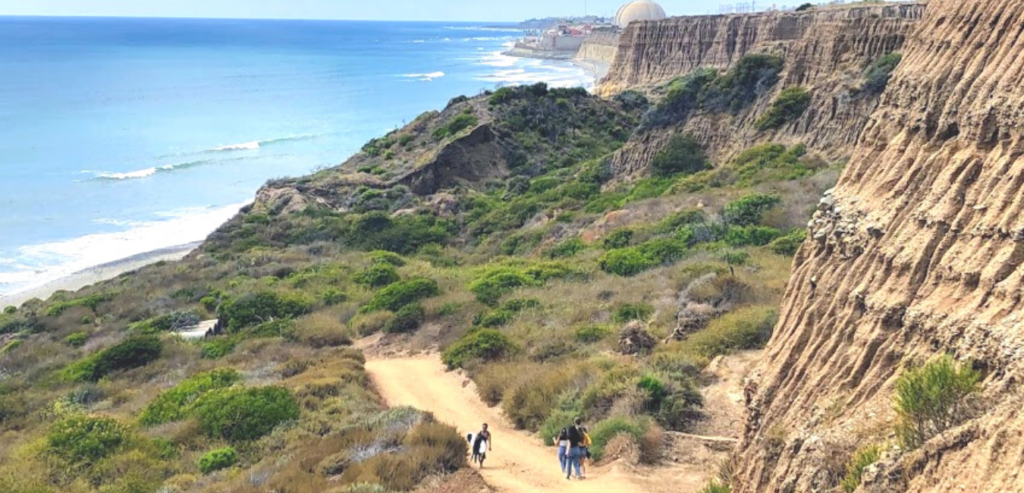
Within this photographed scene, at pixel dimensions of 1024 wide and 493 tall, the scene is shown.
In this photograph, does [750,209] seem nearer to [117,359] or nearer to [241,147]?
[117,359]

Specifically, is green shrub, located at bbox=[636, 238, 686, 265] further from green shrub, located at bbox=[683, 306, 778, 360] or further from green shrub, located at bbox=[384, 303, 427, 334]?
green shrub, located at bbox=[683, 306, 778, 360]

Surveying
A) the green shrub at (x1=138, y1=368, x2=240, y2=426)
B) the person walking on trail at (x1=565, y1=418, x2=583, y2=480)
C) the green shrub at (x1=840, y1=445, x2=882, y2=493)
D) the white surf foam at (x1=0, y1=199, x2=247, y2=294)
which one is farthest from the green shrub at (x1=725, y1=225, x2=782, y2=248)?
the white surf foam at (x1=0, y1=199, x2=247, y2=294)

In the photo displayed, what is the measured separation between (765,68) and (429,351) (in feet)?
90.7

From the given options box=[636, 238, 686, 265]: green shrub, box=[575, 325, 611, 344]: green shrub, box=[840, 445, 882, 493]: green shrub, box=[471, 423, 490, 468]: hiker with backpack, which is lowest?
box=[636, 238, 686, 265]: green shrub

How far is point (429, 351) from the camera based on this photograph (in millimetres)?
21078

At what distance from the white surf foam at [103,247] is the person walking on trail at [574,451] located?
131 ft

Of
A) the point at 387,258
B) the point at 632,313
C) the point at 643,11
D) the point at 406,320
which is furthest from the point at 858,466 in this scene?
the point at 643,11

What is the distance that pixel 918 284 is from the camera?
7.46 m

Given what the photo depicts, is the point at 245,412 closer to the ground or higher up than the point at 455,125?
higher up

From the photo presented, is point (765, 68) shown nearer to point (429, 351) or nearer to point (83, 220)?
point (429, 351)

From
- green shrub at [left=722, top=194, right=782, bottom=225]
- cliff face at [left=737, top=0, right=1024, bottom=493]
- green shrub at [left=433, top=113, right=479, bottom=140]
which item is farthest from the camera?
green shrub at [left=433, top=113, right=479, bottom=140]

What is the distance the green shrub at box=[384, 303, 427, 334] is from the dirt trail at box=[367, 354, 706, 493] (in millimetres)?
2282

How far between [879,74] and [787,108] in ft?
18.2

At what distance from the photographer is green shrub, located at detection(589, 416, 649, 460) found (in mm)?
12109
